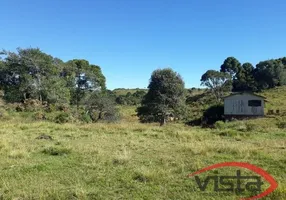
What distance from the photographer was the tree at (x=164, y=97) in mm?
26297

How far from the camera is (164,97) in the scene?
26.0 meters

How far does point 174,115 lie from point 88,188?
2284 centimetres

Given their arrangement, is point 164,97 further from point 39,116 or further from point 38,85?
point 38,85

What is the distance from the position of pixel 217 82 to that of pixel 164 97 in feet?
116

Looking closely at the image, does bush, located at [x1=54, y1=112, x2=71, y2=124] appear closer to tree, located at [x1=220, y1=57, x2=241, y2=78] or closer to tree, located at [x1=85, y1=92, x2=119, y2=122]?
tree, located at [x1=85, y1=92, x2=119, y2=122]

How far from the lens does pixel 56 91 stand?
3234 centimetres

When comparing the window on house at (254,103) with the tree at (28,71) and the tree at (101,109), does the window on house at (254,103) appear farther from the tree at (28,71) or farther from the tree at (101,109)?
the tree at (28,71)

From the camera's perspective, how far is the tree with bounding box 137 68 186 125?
26297 millimetres

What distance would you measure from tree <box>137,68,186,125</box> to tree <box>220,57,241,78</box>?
4712 centimetres

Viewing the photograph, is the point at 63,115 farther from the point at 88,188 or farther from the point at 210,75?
the point at 210,75

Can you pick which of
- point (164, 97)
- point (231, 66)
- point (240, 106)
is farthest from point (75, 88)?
point (231, 66)

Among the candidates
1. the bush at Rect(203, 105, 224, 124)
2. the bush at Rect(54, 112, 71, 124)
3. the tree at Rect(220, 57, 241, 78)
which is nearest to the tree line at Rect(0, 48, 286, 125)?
the bush at Rect(54, 112, 71, 124)

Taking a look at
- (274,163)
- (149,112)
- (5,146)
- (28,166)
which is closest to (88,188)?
(28,166)

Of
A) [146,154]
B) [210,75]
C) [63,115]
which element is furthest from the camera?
[210,75]
